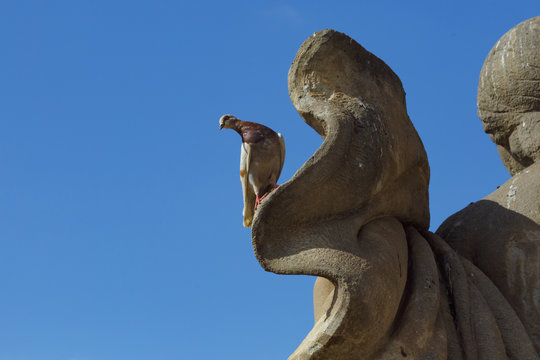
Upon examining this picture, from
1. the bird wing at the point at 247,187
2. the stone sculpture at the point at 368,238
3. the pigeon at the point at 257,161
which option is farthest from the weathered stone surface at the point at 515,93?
the bird wing at the point at 247,187

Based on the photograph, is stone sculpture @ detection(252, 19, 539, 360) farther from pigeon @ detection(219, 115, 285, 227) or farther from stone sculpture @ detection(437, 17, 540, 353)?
pigeon @ detection(219, 115, 285, 227)

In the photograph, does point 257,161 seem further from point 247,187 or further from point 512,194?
point 512,194

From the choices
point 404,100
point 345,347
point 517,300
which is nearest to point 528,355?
point 517,300

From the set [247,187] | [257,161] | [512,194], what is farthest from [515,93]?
[247,187]

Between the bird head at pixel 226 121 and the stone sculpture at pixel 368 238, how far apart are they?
5.31 feet

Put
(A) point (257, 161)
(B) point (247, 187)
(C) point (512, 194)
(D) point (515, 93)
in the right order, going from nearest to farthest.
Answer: (C) point (512, 194) → (D) point (515, 93) → (A) point (257, 161) → (B) point (247, 187)

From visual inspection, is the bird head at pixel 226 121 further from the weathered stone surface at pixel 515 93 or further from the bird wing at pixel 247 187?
the weathered stone surface at pixel 515 93

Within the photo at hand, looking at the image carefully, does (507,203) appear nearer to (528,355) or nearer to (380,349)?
(528,355)

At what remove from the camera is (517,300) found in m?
5.69

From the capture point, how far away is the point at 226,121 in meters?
7.46

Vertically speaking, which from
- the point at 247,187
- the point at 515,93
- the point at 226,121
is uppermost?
the point at 226,121

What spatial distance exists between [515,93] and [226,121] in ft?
7.00

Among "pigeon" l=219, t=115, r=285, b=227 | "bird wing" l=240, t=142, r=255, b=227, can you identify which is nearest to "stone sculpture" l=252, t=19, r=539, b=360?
"pigeon" l=219, t=115, r=285, b=227

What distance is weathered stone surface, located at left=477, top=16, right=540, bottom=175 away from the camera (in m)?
6.27
